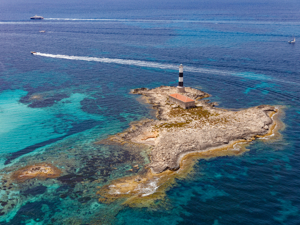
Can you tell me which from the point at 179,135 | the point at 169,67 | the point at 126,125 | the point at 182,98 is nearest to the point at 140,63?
the point at 169,67

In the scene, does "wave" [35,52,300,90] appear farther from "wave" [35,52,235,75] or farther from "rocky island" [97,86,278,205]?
"rocky island" [97,86,278,205]

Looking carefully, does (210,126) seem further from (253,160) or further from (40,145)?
(40,145)

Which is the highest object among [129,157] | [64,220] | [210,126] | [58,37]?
[58,37]

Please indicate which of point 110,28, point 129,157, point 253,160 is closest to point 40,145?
point 129,157

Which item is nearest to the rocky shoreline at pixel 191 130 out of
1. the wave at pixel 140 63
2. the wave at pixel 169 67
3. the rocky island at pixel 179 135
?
the rocky island at pixel 179 135

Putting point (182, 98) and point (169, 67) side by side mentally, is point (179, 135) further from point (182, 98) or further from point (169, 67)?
point (169, 67)

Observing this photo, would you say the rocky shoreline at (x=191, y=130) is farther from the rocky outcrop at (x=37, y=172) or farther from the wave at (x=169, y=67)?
the wave at (x=169, y=67)
